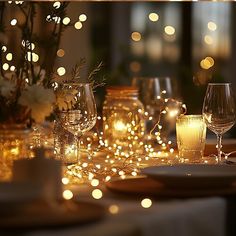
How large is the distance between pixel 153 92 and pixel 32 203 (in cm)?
195

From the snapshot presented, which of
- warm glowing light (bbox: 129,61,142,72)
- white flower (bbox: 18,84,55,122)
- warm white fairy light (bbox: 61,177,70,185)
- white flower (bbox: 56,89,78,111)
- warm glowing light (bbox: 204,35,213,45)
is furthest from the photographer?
warm glowing light (bbox: 204,35,213,45)

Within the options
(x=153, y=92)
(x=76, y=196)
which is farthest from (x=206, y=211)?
(x=153, y=92)

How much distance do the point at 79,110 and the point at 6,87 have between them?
413mm

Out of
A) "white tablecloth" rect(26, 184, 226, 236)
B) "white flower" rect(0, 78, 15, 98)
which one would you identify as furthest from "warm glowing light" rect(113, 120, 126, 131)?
"white tablecloth" rect(26, 184, 226, 236)

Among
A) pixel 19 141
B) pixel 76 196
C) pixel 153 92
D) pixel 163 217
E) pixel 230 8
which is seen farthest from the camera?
pixel 230 8

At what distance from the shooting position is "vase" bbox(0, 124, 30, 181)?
208 cm

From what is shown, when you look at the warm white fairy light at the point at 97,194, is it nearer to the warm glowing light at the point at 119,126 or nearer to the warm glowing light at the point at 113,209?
the warm glowing light at the point at 113,209

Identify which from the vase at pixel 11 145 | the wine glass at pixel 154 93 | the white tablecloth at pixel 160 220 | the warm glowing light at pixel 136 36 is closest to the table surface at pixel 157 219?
the white tablecloth at pixel 160 220

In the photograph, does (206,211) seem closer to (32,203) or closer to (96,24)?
(32,203)

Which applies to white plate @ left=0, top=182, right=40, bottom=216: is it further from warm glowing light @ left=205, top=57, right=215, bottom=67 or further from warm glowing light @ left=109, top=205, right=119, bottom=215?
warm glowing light @ left=205, top=57, right=215, bottom=67

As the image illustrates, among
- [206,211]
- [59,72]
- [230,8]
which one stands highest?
[230,8]

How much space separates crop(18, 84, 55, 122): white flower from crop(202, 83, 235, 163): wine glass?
64 cm

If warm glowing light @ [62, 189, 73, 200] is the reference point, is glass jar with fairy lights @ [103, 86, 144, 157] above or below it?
above

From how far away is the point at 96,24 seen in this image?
34.3ft
